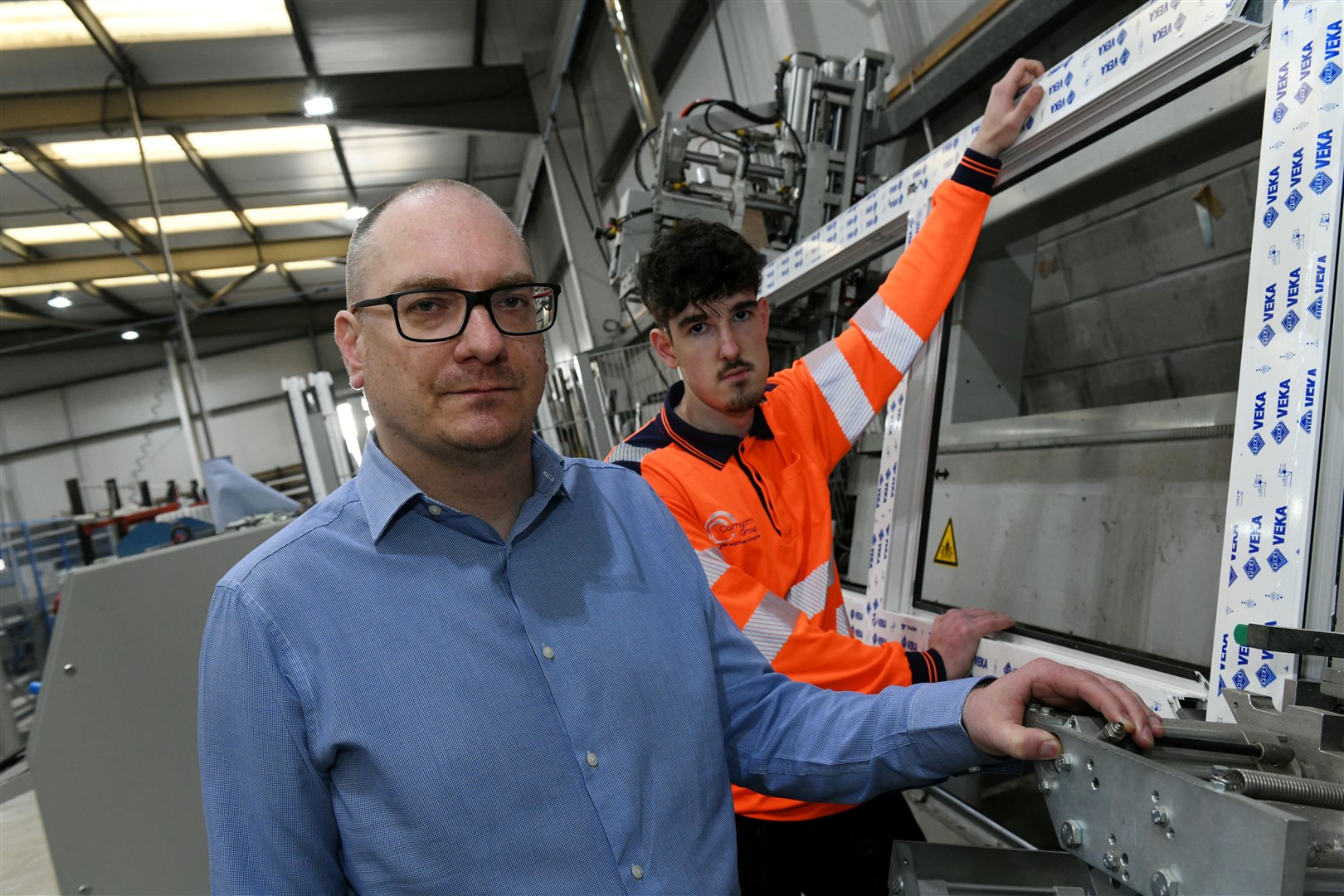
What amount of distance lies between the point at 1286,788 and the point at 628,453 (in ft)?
4.08

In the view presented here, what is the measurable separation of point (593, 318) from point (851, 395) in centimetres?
609

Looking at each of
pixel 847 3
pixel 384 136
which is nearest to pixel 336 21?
pixel 384 136

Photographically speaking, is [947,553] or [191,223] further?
[191,223]

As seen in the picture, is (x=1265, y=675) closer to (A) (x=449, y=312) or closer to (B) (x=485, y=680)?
(B) (x=485, y=680)

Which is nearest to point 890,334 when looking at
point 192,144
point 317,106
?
point 317,106

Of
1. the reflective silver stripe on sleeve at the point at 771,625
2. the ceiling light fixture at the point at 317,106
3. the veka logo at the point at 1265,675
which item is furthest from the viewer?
the ceiling light fixture at the point at 317,106

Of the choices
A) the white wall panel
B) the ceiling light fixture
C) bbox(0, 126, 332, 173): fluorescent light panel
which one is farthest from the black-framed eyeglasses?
the white wall panel

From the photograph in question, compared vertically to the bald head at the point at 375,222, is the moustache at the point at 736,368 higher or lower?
lower

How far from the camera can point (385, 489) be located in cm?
92

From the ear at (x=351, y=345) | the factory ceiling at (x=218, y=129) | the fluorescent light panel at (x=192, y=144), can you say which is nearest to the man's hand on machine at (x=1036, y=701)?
the ear at (x=351, y=345)

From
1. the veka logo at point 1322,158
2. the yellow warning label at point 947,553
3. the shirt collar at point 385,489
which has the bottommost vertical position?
the yellow warning label at point 947,553

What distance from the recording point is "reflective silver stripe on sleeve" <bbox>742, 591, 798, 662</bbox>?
4.40ft

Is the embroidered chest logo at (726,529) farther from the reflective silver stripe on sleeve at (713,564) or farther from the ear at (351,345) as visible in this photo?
the ear at (351,345)

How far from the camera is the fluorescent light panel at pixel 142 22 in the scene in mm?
4297
